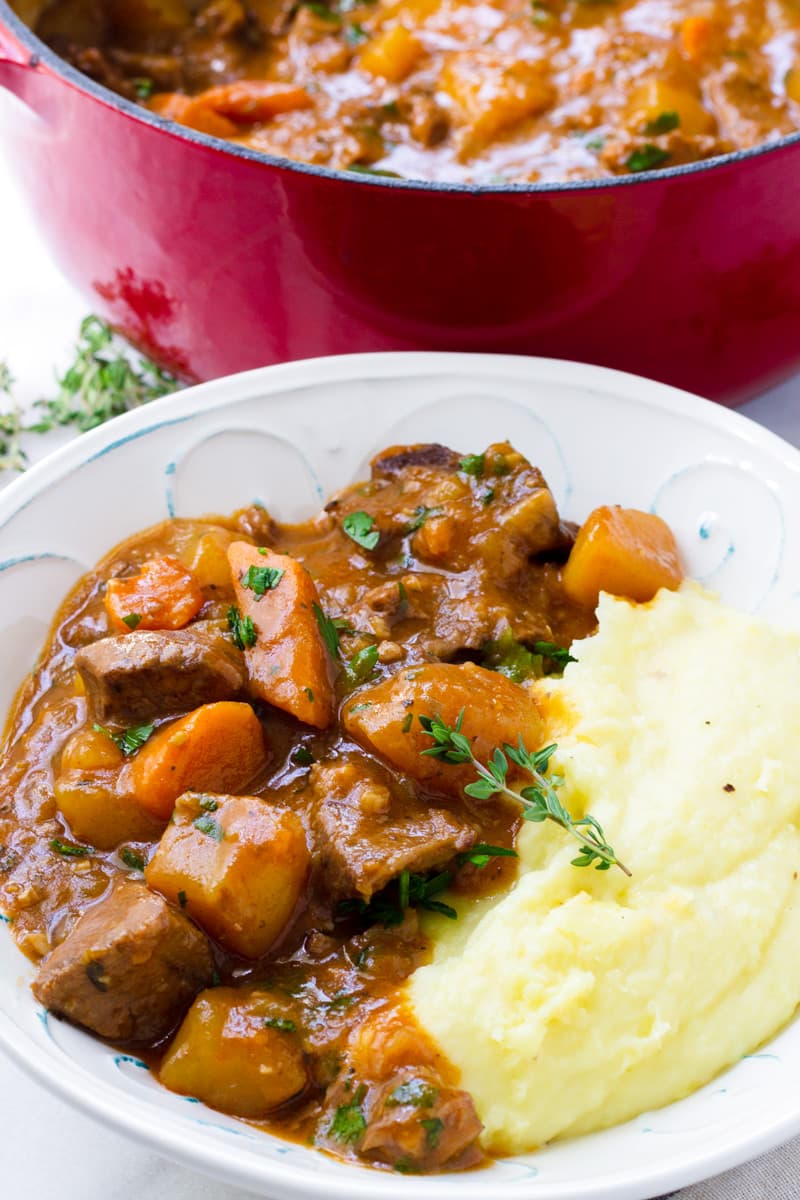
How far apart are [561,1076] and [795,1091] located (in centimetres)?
53

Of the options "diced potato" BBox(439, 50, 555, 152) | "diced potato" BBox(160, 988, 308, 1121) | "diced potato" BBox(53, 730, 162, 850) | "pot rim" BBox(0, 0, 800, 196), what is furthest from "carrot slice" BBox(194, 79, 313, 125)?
"diced potato" BBox(160, 988, 308, 1121)

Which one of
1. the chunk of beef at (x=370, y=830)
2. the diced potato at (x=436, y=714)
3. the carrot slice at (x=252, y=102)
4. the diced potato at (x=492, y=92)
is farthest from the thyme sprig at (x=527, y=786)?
the carrot slice at (x=252, y=102)

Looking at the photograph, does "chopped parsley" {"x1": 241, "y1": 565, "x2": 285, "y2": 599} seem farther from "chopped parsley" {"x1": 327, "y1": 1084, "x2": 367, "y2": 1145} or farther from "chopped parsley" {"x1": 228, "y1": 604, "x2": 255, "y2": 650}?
"chopped parsley" {"x1": 327, "y1": 1084, "x2": 367, "y2": 1145}

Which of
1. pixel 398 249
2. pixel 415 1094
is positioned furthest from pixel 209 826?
pixel 398 249

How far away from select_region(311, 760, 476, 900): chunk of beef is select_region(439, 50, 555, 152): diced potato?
2900 mm

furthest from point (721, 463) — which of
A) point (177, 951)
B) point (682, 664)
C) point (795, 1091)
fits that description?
point (177, 951)

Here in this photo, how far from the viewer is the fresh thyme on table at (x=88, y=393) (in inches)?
210

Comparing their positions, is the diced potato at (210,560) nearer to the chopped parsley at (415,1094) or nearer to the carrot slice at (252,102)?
the chopped parsley at (415,1094)

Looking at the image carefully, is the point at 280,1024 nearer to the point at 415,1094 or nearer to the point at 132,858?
the point at 415,1094

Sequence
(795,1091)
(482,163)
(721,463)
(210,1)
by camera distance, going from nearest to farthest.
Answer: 1. (795,1091)
2. (721,463)
3. (482,163)
4. (210,1)

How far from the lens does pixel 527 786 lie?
3584 mm

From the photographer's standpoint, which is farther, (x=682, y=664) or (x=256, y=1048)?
(x=682, y=664)

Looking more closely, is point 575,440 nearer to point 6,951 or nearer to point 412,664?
point 412,664

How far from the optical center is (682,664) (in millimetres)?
3938
